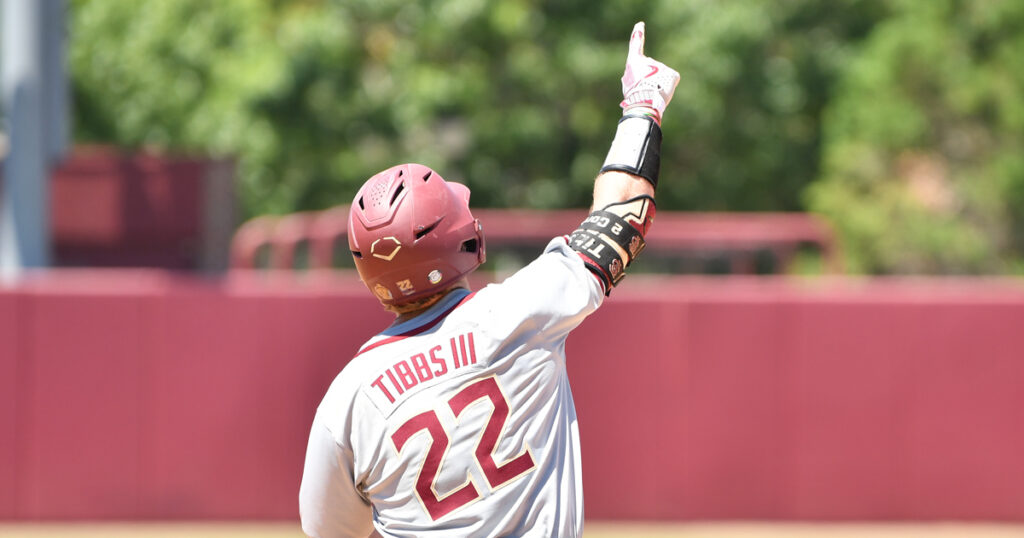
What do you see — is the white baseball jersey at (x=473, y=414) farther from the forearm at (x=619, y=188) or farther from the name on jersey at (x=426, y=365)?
the forearm at (x=619, y=188)

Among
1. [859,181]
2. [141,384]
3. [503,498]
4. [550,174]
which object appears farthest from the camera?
[550,174]

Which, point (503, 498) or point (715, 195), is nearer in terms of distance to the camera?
point (503, 498)

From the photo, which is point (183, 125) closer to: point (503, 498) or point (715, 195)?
point (715, 195)

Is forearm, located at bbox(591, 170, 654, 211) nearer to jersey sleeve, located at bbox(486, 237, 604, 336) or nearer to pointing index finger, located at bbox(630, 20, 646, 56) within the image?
jersey sleeve, located at bbox(486, 237, 604, 336)

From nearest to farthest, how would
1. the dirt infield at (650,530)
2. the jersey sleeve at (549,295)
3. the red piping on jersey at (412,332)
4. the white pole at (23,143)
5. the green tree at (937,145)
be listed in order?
the jersey sleeve at (549,295) → the red piping on jersey at (412,332) → the dirt infield at (650,530) → the white pole at (23,143) → the green tree at (937,145)

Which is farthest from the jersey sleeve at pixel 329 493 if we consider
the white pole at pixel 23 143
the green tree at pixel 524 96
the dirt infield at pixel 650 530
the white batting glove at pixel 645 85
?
the green tree at pixel 524 96

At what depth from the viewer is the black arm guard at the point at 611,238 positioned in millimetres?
2309

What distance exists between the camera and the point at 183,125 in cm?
2231

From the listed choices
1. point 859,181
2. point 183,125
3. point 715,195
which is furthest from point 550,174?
point 183,125

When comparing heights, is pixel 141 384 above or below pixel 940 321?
below

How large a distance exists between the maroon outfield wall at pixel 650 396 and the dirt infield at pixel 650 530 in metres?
0.07

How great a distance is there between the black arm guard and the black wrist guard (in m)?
0.06

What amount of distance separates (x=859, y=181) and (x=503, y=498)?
1577cm

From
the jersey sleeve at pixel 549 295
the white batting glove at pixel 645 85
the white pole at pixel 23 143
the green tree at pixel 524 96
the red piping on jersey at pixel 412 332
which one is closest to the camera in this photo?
the jersey sleeve at pixel 549 295
